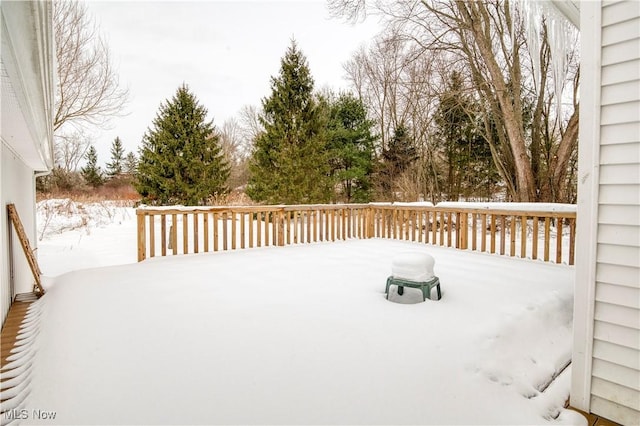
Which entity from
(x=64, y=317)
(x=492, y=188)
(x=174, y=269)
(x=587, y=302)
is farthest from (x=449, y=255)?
(x=492, y=188)

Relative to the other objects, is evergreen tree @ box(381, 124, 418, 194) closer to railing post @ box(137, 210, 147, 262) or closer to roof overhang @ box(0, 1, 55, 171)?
railing post @ box(137, 210, 147, 262)

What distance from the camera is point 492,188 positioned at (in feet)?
42.9

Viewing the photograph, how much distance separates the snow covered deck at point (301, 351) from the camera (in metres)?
1.54

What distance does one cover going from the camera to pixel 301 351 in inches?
79.6

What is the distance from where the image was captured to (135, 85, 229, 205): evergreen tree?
32.2ft

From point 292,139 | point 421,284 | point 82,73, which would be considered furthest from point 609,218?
point 82,73

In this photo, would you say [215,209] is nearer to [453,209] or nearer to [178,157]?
[453,209]

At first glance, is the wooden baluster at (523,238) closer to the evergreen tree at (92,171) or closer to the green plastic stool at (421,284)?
the green plastic stool at (421,284)

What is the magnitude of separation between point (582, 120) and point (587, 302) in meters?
0.94

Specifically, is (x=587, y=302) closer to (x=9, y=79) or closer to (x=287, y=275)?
(x=287, y=275)

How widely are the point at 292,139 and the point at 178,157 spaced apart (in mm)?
3559

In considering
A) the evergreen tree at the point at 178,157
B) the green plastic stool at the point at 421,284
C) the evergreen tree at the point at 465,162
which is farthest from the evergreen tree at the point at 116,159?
the green plastic stool at the point at 421,284

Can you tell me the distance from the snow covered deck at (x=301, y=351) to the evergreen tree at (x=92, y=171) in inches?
826

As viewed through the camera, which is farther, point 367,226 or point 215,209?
point 367,226
